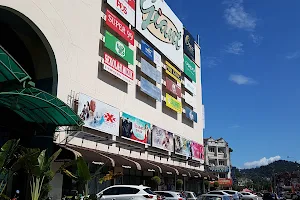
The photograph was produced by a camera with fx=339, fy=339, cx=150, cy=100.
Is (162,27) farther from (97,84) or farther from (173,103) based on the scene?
(97,84)

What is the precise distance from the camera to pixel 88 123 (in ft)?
77.9

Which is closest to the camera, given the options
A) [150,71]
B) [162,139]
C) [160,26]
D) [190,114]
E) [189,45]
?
[150,71]

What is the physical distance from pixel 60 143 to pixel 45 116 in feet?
7.74

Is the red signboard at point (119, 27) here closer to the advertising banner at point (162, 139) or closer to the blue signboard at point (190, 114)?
the advertising banner at point (162, 139)

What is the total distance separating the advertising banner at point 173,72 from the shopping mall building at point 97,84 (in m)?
0.12

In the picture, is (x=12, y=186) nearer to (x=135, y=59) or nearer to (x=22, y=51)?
(x=22, y=51)

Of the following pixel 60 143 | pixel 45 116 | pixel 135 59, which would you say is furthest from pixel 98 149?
pixel 135 59

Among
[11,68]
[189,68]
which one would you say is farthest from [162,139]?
[11,68]

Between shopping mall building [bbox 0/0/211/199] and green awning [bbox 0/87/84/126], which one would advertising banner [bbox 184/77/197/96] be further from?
green awning [bbox 0/87/84/126]

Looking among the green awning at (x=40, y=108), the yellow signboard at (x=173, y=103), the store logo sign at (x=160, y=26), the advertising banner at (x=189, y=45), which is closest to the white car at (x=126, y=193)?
the green awning at (x=40, y=108)

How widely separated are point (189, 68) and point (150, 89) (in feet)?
47.4

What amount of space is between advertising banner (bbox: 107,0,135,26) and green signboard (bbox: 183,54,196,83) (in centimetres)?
1451

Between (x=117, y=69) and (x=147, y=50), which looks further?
(x=147, y=50)

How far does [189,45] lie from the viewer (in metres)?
48.6
